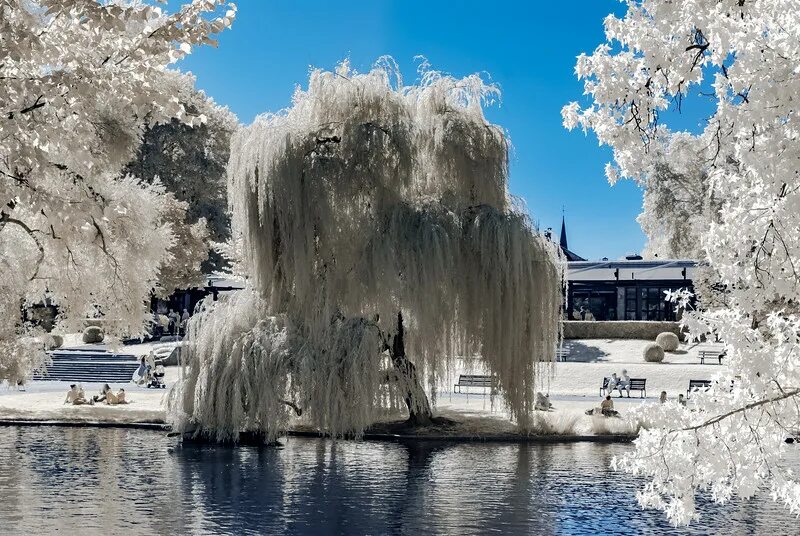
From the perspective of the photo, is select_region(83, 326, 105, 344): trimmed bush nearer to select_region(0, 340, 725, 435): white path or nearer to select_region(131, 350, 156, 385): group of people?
select_region(0, 340, 725, 435): white path

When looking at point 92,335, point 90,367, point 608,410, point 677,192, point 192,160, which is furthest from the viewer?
point 677,192

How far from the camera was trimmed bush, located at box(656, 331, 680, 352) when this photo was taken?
44.7 m

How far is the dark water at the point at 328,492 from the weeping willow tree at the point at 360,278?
156 cm

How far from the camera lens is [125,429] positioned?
2458cm

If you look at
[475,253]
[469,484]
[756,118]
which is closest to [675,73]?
[756,118]

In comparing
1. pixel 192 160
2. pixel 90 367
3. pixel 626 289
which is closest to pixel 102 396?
pixel 90 367

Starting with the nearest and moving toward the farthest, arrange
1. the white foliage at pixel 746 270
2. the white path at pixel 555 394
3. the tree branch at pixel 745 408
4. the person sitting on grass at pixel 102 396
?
the white foliage at pixel 746 270 < the tree branch at pixel 745 408 < the white path at pixel 555 394 < the person sitting on grass at pixel 102 396

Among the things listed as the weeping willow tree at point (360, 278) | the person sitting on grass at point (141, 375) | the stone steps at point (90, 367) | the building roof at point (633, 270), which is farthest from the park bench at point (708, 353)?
the stone steps at point (90, 367)

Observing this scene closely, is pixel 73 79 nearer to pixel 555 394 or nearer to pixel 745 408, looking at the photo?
pixel 745 408

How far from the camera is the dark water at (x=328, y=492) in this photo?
1281cm

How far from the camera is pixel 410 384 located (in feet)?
73.7

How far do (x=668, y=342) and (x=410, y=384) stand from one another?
83.6 ft

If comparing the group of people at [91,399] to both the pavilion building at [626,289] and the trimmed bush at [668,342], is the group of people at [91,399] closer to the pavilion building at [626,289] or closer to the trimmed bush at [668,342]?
the trimmed bush at [668,342]

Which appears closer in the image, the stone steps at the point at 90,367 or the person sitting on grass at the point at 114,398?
the person sitting on grass at the point at 114,398
